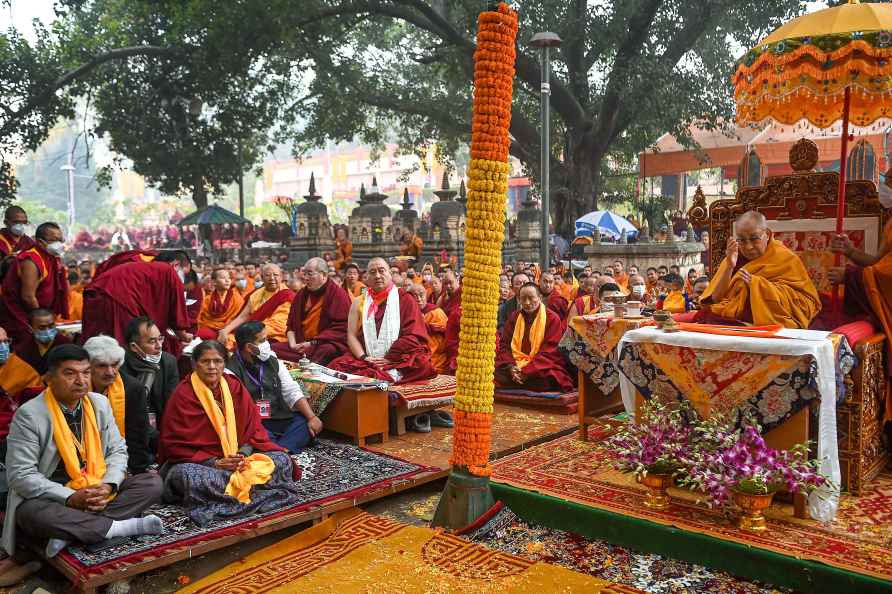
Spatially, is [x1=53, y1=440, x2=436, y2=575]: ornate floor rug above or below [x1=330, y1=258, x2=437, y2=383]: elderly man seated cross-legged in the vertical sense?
below

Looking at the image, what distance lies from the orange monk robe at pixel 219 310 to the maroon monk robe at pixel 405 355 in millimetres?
2969

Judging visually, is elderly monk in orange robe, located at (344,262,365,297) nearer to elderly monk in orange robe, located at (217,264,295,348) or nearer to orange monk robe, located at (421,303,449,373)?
elderly monk in orange robe, located at (217,264,295,348)

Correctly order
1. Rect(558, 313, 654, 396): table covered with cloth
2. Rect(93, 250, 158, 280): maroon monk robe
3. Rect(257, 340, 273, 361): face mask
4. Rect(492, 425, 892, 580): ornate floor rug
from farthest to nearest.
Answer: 1. Rect(93, 250, 158, 280): maroon monk robe
2. Rect(257, 340, 273, 361): face mask
3. Rect(558, 313, 654, 396): table covered with cloth
4. Rect(492, 425, 892, 580): ornate floor rug

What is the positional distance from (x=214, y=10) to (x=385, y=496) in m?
18.0

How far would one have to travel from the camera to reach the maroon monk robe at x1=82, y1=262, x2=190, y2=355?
6824 mm

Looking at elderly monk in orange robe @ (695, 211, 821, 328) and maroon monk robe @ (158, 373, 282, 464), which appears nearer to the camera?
maroon monk robe @ (158, 373, 282, 464)

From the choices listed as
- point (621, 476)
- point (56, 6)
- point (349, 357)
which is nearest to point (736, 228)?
point (621, 476)

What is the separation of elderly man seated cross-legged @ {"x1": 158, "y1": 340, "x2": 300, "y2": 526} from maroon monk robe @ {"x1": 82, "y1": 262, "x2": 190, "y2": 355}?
203 cm

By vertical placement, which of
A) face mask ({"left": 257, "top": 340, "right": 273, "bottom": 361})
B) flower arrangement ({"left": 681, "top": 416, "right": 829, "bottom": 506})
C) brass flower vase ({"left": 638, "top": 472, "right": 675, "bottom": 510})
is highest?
face mask ({"left": 257, "top": 340, "right": 273, "bottom": 361})

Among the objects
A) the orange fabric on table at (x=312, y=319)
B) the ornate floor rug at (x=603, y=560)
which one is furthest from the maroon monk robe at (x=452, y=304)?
the ornate floor rug at (x=603, y=560)

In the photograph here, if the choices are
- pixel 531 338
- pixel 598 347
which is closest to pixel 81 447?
pixel 598 347

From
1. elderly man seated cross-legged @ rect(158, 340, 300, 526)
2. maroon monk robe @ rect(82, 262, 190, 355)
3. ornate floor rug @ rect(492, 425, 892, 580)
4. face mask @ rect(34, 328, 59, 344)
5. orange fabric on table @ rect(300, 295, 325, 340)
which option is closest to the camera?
ornate floor rug @ rect(492, 425, 892, 580)

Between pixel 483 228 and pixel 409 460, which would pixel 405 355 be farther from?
pixel 483 228

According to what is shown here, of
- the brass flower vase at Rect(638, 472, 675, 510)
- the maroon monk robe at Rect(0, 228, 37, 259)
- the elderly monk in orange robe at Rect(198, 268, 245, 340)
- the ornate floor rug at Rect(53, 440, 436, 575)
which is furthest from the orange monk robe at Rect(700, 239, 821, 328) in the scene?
the maroon monk robe at Rect(0, 228, 37, 259)
